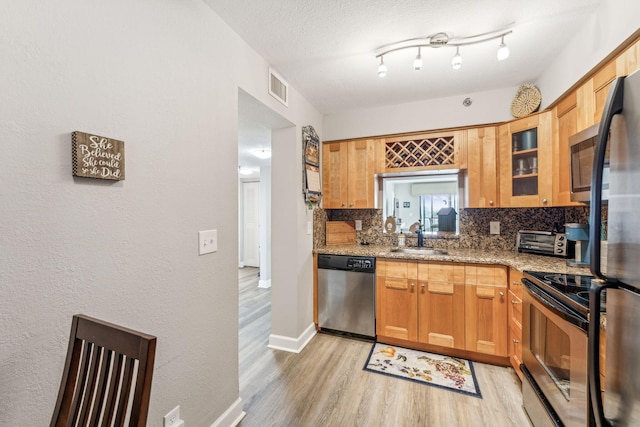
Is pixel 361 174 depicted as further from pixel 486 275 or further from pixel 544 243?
pixel 544 243

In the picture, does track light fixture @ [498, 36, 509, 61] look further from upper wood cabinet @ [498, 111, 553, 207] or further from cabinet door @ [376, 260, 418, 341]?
cabinet door @ [376, 260, 418, 341]

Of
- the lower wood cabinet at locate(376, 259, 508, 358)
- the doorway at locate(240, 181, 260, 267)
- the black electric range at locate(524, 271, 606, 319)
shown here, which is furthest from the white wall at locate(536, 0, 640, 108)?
the doorway at locate(240, 181, 260, 267)

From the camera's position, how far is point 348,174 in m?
3.13

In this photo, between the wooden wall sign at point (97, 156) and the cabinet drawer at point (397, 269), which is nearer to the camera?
the wooden wall sign at point (97, 156)

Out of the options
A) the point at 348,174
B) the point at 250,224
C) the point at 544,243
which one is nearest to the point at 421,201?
the point at 348,174

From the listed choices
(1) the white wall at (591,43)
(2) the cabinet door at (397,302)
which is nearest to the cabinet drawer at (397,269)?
(2) the cabinet door at (397,302)

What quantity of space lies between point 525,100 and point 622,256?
2.37 meters

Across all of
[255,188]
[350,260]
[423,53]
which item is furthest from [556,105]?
[255,188]

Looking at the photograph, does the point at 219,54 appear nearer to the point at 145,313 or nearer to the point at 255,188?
the point at 145,313

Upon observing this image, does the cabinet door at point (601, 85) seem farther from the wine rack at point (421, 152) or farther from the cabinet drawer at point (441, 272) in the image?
the cabinet drawer at point (441, 272)

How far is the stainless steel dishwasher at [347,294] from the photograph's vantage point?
8.89ft

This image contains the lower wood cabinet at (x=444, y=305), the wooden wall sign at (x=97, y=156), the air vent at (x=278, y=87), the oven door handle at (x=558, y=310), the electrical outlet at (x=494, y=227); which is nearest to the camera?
Answer: the wooden wall sign at (x=97, y=156)

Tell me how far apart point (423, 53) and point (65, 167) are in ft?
7.45

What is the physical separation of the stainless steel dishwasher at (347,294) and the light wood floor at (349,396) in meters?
0.26
